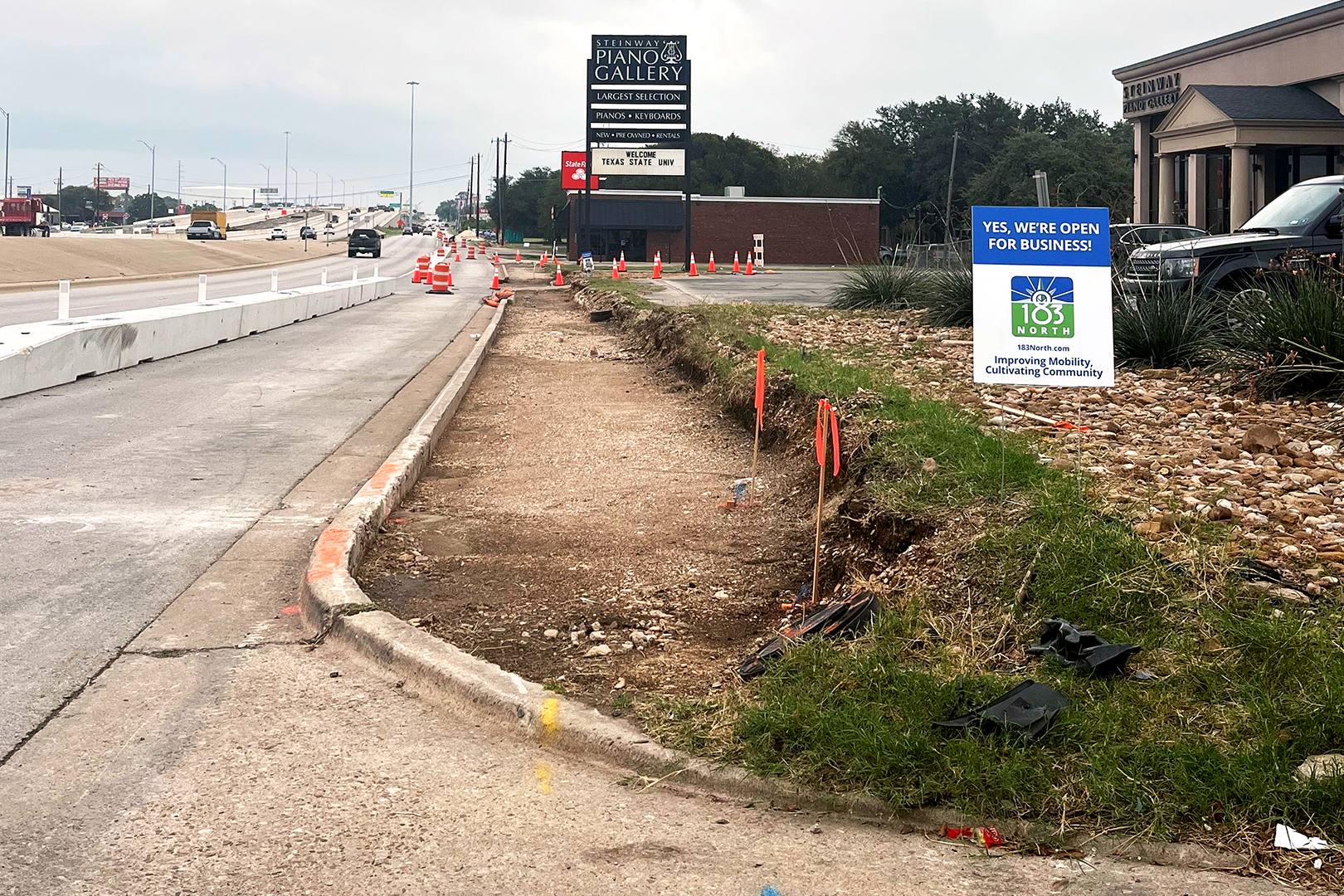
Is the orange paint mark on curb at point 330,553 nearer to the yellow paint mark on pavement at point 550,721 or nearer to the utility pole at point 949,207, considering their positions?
the yellow paint mark on pavement at point 550,721

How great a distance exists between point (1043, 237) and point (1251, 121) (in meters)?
31.1

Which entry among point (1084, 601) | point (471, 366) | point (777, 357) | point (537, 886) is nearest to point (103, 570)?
point (537, 886)

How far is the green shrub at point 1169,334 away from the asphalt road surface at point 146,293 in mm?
17909

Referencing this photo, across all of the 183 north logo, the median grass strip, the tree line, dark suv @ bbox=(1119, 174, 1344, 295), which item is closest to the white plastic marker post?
the 183 north logo

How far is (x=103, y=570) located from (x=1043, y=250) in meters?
5.13

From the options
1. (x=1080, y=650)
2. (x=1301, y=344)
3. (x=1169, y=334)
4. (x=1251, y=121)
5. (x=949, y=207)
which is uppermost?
(x=1251, y=121)

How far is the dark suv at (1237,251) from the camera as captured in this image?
13898 millimetres

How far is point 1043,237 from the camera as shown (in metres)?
6.79

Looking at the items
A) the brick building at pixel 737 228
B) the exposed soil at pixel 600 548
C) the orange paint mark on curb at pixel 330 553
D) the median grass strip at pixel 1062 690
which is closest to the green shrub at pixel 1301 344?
the exposed soil at pixel 600 548

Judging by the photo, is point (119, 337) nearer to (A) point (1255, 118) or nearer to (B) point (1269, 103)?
(A) point (1255, 118)

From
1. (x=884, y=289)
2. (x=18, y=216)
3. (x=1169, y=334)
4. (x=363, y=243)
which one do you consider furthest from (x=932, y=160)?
A: (x=1169, y=334)

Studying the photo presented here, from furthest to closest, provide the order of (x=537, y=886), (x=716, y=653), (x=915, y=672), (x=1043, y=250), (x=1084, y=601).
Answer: (x=1043, y=250)
(x=716, y=653)
(x=1084, y=601)
(x=915, y=672)
(x=537, y=886)

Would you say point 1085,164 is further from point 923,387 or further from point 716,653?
point 716,653

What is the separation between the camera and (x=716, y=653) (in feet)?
18.2
